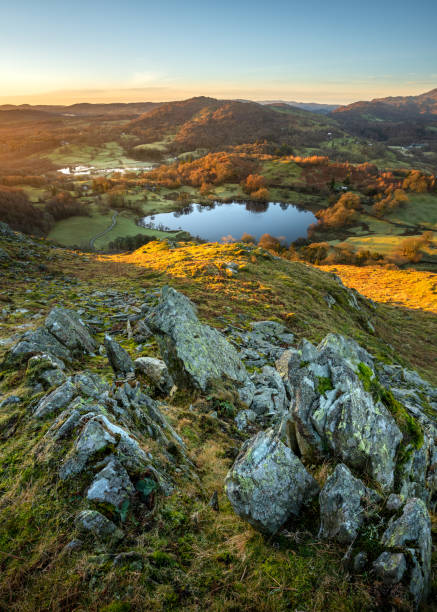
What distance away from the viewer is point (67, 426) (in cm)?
586

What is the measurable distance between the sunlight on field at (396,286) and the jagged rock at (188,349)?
4392cm

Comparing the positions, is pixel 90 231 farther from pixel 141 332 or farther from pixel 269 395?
pixel 269 395

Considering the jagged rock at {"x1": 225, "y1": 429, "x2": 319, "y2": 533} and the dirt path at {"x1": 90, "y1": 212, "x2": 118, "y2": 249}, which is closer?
the jagged rock at {"x1": 225, "y1": 429, "x2": 319, "y2": 533}

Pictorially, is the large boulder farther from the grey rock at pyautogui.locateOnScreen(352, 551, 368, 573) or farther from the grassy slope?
the grassy slope

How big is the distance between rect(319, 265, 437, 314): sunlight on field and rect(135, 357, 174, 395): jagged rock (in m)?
46.5

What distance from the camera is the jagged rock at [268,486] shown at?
5.23m

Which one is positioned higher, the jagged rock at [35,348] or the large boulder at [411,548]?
the large boulder at [411,548]

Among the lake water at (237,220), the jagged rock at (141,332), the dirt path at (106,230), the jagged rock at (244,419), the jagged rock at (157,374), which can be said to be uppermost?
the jagged rock at (157,374)

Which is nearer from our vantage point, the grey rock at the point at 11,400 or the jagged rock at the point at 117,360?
the grey rock at the point at 11,400

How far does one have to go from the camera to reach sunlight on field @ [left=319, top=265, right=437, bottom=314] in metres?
48.1

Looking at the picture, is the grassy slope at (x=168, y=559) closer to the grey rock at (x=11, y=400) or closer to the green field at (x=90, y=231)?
the grey rock at (x=11, y=400)

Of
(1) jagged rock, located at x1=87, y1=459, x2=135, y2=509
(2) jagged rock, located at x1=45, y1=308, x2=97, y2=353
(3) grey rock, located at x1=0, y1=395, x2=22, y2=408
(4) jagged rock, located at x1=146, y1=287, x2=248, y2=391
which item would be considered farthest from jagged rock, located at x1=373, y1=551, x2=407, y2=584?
(2) jagged rock, located at x1=45, y1=308, x2=97, y2=353

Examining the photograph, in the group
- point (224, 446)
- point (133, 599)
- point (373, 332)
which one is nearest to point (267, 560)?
point (133, 599)

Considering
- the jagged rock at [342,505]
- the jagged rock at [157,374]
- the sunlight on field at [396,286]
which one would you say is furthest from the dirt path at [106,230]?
the jagged rock at [342,505]
